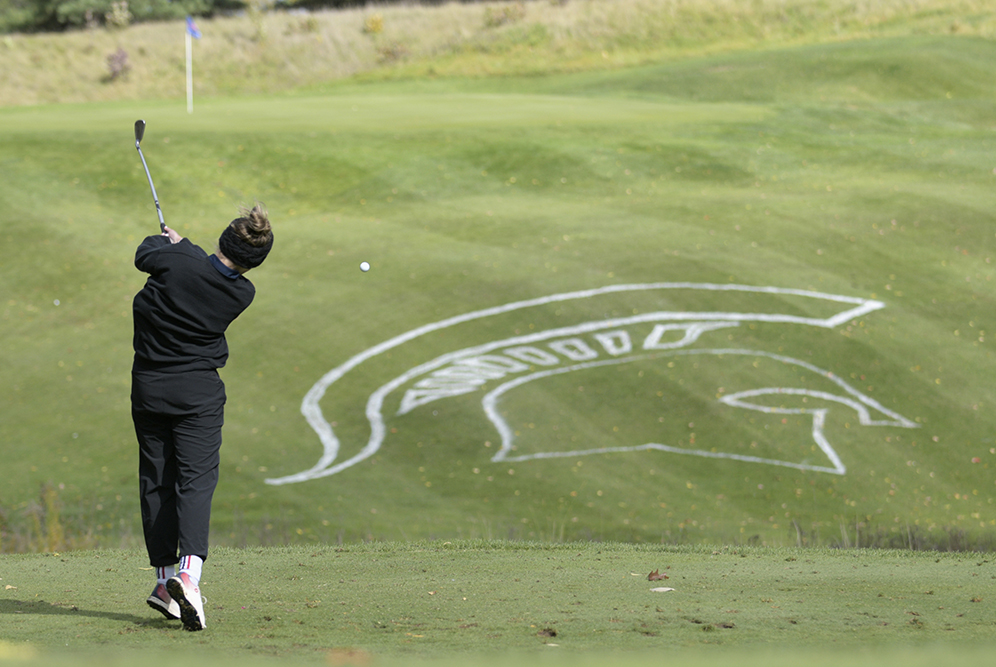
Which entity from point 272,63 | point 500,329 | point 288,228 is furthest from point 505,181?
point 272,63

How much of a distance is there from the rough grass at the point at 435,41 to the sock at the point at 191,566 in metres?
37.1

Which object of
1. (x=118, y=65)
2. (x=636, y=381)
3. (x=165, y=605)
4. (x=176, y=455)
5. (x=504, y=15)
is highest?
(x=504, y=15)

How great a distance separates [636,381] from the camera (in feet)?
51.4

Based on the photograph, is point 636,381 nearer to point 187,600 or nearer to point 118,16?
point 187,600

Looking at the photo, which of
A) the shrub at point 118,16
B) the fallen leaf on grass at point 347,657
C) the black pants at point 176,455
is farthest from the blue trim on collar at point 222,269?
the shrub at point 118,16

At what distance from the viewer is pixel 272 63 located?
1866 inches

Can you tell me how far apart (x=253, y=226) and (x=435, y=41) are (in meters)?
43.1

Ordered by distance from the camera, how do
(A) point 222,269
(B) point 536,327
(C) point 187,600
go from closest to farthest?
(C) point 187,600 < (A) point 222,269 < (B) point 536,327

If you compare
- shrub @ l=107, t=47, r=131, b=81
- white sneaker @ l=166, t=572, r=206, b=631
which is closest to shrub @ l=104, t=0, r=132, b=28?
shrub @ l=107, t=47, r=131, b=81

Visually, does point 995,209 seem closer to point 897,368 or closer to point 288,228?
point 897,368

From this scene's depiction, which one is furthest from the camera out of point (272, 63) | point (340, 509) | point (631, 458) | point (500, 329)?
point (272, 63)

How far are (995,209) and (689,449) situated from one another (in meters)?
9.89

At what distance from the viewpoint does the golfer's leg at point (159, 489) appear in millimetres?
6293

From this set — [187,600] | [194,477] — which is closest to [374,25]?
[194,477]
